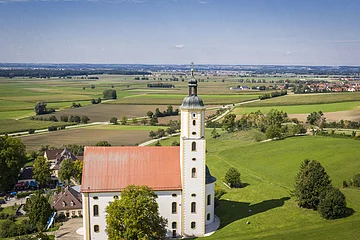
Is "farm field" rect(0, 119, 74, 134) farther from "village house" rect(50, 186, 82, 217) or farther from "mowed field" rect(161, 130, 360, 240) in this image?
"village house" rect(50, 186, 82, 217)

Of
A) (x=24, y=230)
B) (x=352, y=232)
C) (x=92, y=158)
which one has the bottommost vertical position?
(x=24, y=230)

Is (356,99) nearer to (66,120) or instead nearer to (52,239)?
(66,120)

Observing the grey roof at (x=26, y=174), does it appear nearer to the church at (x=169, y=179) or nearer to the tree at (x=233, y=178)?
the church at (x=169, y=179)

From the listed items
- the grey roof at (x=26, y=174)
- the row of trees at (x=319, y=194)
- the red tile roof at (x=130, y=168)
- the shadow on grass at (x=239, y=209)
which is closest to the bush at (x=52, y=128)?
the grey roof at (x=26, y=174)

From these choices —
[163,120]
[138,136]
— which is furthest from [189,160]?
[163,120]

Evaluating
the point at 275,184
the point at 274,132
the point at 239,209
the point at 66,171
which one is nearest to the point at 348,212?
the point at 239,209
